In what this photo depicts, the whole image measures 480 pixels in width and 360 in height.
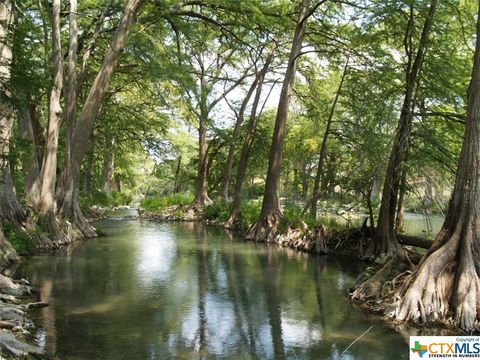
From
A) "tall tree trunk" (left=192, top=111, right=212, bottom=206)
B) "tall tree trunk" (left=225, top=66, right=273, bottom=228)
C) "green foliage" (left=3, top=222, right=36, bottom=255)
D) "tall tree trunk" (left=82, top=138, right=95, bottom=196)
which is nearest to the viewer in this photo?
"green foliage" (left=3, top=222, right=36, bottom=255)

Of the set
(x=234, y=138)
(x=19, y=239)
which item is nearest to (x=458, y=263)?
(x=19, y=239)

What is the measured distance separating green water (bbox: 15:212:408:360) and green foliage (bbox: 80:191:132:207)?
12684mm

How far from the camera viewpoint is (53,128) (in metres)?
15.6

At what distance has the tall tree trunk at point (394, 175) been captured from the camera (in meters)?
12.3

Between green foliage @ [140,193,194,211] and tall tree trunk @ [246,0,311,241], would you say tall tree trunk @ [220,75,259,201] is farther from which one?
tall tree trunk @ [246,0,311,241]

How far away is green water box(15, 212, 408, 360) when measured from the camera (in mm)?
6738

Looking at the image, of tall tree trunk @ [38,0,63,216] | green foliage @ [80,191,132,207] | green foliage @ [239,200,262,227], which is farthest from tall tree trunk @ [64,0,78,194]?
green foliage @ [80,191,132,207]

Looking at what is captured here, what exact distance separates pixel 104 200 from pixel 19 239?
18607 mm

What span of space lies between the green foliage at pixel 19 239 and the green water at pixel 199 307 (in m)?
0.52

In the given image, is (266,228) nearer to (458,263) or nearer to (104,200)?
(458,263)

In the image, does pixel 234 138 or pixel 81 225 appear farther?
pixel 234 138

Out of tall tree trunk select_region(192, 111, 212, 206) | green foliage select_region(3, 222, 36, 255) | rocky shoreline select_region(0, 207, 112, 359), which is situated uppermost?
tall tree trunk select_region(192, 111, 212, 206)

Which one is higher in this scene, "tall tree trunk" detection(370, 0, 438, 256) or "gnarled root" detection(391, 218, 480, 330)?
"tall tree trunk" detection(370, 0, 438, 256)

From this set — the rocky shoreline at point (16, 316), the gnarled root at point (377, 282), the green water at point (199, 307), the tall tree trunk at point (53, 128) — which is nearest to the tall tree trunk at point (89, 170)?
the tall tree trunk at point (53, 128)
